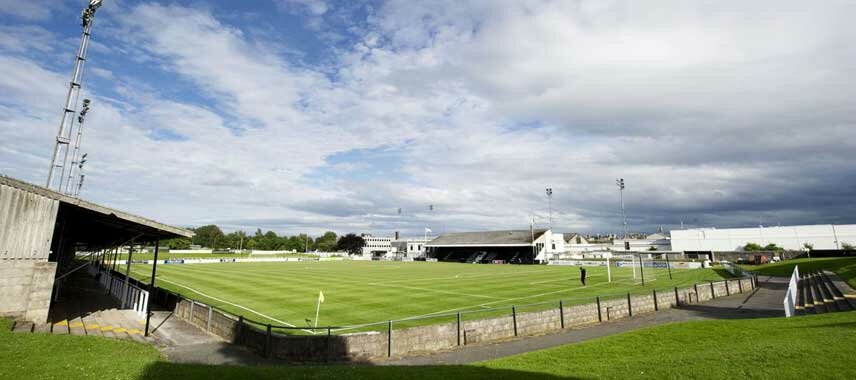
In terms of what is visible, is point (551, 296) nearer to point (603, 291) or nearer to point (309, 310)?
point (603, 291)

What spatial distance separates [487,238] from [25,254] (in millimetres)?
90088

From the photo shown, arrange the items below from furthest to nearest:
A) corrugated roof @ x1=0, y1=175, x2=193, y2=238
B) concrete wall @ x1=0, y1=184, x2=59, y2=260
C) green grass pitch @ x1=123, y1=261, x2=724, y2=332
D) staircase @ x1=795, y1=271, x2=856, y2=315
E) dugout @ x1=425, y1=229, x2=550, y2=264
Result: dugout @ x1=425, y1=229, x2=550, y2=264, green grass pitch @ x1=123, y1=261, x2=724, y2=332, staircase @ x1=795, y1=271, x2=856, y2=315, corrugated roof @ x1=0, y1=175, x2=193, y2=238, concrete wall @ x1=0, y1=184, x2=59, y2=260

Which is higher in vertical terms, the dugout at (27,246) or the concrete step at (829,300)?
the dugout at (27,246)

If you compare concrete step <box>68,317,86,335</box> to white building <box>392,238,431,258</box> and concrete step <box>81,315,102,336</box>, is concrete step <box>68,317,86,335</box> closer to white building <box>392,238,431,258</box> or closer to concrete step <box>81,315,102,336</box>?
concrete step <box>81,315,102,336</box>

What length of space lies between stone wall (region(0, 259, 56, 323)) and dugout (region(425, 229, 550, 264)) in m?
77.8

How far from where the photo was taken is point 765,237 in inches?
3652

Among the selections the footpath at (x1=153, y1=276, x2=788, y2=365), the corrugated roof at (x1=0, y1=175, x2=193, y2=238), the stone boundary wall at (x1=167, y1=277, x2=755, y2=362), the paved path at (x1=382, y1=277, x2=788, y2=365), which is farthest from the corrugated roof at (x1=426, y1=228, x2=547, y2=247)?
the corrugated roof at (x1=0, y1=175, x2=193, y2=238)

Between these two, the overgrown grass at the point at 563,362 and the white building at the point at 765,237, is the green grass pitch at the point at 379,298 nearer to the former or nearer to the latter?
the overgrown grass at the point at 563,362

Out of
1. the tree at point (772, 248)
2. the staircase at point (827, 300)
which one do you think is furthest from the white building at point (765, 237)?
the staircase at point (827, 300)

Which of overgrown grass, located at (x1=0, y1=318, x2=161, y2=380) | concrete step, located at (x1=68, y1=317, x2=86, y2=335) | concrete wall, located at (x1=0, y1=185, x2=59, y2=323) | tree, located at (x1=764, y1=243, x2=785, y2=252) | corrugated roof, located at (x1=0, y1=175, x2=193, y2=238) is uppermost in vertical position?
tree, located at (x1=764, y1=243, x2=785, y2=252)

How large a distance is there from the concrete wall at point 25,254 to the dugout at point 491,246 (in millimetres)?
77797

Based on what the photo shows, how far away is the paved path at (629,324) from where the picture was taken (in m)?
13.0

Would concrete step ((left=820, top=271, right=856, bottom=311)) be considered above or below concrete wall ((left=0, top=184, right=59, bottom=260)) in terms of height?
below

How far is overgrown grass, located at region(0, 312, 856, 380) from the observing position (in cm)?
811
